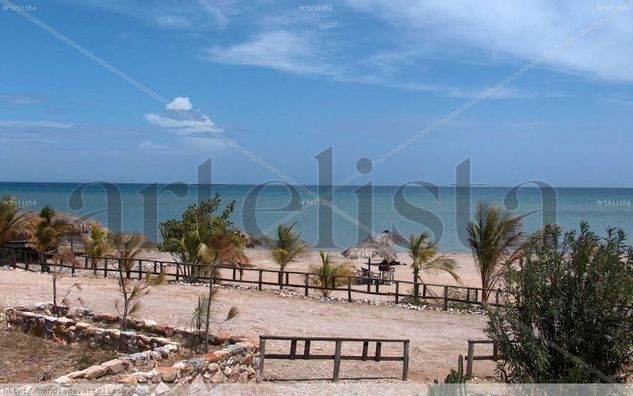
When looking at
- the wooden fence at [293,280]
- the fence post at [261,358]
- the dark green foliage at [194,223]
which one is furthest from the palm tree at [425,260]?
the fence post at [261,358]

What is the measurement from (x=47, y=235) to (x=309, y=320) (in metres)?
11.0

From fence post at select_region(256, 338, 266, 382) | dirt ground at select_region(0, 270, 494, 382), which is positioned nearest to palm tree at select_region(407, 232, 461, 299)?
dirt ground at select_region(0, 270, 494, 382)

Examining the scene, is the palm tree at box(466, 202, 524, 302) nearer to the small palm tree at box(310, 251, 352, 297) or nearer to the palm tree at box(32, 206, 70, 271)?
the small palm tree at box(310, 251, 352, 297)

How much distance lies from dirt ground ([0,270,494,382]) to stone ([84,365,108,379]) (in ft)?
8.89

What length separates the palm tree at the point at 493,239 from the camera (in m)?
18.5

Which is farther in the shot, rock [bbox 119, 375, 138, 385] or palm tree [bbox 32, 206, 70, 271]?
palm tree [bbox 32, 206, 70, 271]

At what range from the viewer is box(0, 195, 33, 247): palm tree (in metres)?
22.5

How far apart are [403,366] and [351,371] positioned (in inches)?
31.4

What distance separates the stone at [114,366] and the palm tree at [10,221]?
17.1m

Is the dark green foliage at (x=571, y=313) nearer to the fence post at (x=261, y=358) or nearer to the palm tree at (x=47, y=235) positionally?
the fence post at (x=261, y=358)

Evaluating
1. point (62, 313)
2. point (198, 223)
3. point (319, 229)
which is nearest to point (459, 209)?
point (319, 229)

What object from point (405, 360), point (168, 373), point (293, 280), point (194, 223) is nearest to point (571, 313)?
point (405, 360)

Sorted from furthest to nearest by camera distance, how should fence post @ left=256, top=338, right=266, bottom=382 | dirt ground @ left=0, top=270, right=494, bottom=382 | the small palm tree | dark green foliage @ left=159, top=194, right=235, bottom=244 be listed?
dark green foliage @ left=159, top=194, right=235, bottom=244 < the small palm tree < dirt ground @ left=0, top=270, right=494, bottom=382 < fence post @ left=256, top=338, right=266, bottom=382

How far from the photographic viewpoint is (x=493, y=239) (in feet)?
60.7
